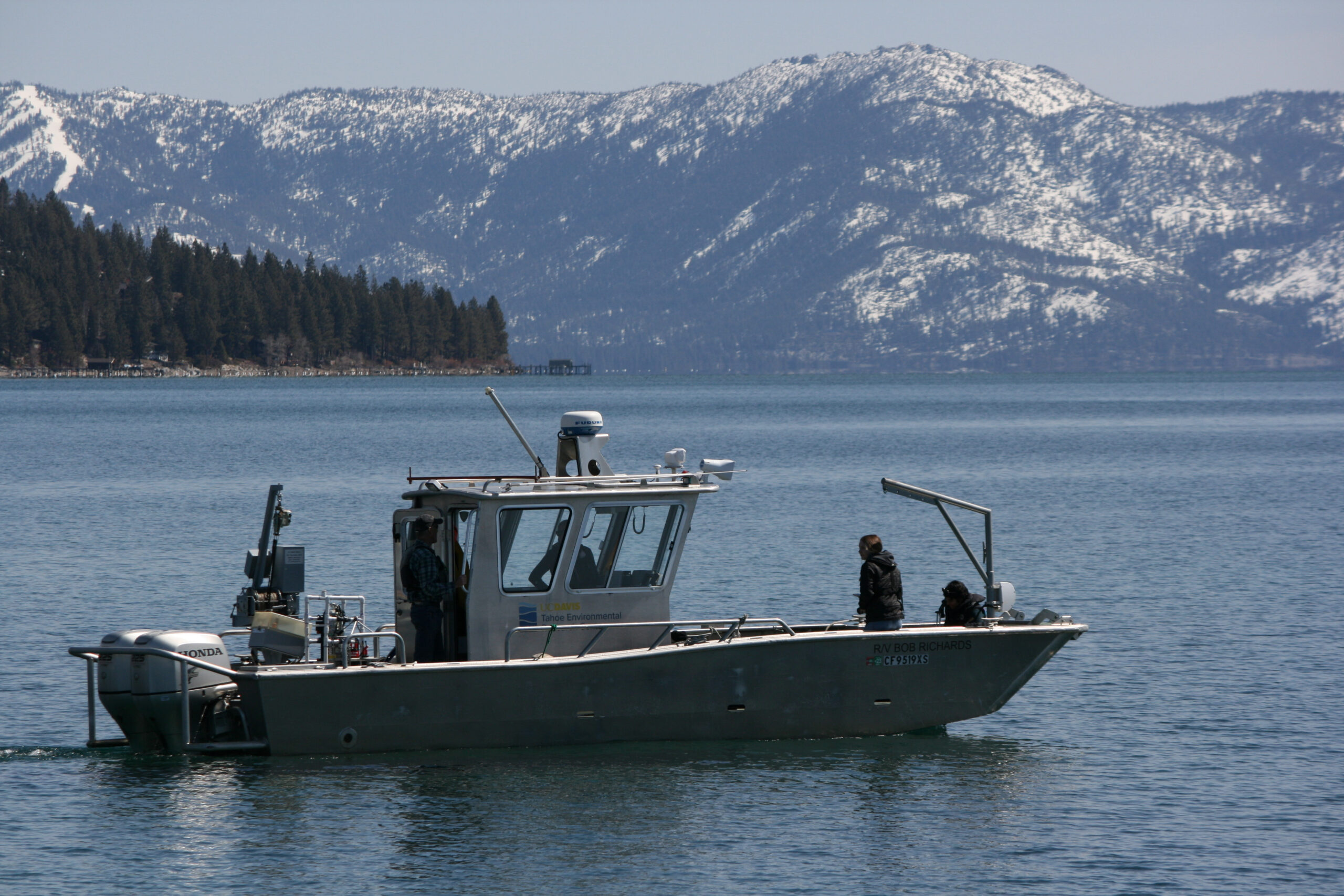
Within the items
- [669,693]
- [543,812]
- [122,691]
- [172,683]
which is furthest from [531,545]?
[122,691]

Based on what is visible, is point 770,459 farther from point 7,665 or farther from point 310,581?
point 7,665

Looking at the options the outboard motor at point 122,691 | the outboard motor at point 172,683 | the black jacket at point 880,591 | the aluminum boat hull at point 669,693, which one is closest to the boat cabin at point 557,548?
the aluminum boat hull at point 669,693

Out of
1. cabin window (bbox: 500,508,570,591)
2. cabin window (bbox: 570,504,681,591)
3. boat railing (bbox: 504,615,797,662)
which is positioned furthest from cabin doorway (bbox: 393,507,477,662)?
cabin window (bbox: 570,504,681,591)

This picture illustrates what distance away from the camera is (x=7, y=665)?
23.9 m

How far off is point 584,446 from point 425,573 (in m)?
2.21

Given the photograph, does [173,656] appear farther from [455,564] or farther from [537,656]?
[537,656]

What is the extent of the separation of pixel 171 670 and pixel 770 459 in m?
60.9

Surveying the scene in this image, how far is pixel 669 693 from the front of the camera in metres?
17.3

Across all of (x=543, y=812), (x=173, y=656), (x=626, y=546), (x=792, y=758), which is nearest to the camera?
(x=543, y=812)

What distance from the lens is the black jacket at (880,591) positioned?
17.7m

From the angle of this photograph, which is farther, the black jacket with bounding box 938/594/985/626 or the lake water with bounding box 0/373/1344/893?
the black jacket with bounding box 938/594/985/626

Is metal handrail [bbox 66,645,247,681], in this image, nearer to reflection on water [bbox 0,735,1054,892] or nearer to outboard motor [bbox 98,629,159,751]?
outboard motor [bbox 98,629,159,751]

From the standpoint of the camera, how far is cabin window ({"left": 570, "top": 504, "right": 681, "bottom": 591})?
1741 centimetres

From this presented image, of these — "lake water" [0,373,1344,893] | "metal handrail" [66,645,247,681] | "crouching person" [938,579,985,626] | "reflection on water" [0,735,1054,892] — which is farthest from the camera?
"crouching person" [938,579,985,626]
